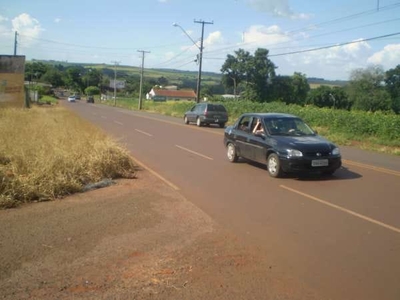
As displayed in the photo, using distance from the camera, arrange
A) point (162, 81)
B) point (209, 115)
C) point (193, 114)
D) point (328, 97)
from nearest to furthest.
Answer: point (209, 115)
point (193, 114)
point (328, 97)
point (162, 81)

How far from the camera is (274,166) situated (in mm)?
10508

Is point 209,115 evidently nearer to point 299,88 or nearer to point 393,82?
point 393,82

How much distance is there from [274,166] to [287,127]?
1.35 m

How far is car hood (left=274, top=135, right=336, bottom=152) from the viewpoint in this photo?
10.0m

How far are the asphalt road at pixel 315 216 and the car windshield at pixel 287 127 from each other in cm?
117

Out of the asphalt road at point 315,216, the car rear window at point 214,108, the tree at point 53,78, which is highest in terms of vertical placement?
the tree at point 53,78

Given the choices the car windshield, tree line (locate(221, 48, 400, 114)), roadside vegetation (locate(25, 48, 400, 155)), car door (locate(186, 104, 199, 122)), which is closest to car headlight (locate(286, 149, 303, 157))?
the car windshield

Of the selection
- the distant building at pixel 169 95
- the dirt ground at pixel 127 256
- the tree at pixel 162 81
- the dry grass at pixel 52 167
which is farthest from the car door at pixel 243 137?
the tree at pixel 162 81

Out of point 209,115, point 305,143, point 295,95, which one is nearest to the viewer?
point 305,143

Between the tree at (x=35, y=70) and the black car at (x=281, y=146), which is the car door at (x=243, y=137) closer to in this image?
the black car at (x=281, y=146)

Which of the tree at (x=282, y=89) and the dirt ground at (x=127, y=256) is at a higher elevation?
the tree at (x=282, y=89)

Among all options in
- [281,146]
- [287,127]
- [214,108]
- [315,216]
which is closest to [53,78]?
[214,108]

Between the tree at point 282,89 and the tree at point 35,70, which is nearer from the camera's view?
A: the tree at point 282,89

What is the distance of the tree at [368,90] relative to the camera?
86.8 metres
